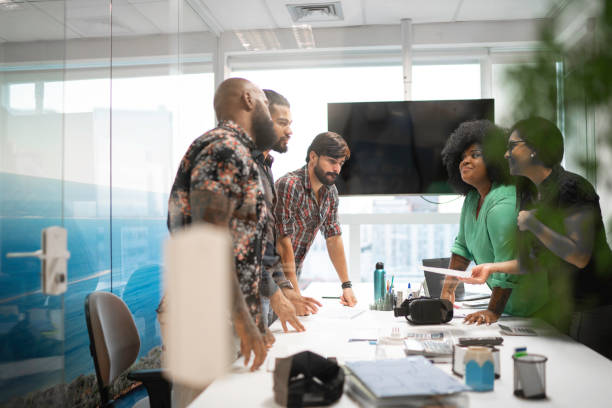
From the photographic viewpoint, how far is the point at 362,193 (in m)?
3.59

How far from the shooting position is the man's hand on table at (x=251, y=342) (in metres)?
0.77

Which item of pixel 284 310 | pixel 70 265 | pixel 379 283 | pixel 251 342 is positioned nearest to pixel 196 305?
pixel 251 342

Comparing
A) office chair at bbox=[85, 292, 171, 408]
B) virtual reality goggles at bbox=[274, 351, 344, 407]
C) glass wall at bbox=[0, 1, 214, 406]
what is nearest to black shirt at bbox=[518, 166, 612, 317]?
virtual reality goggles at bbox=[274, 351, 344, 407]

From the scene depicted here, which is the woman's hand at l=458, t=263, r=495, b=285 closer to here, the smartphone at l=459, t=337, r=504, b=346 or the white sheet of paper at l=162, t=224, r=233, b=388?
the smartphone at l=459, t=337, r=504, b=346

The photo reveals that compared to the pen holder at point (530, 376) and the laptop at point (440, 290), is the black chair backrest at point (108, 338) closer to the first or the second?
the pen holder at point (530, 376)

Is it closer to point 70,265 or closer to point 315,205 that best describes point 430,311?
point 315,205

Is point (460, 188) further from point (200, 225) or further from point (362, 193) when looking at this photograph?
point (200, 225)

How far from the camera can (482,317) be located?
1.80 m

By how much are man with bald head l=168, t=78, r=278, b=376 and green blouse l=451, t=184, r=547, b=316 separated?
19.1 inches

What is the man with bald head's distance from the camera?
0.66m

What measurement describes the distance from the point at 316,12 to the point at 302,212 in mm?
2089

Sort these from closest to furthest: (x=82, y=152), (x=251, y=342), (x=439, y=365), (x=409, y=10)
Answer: (x=251, y=342), (x=439, y=365), (x=82, y=152), (x=409, y=10)

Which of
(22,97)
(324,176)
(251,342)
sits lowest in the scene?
(251,342)

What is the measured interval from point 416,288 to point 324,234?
2.02 ft
